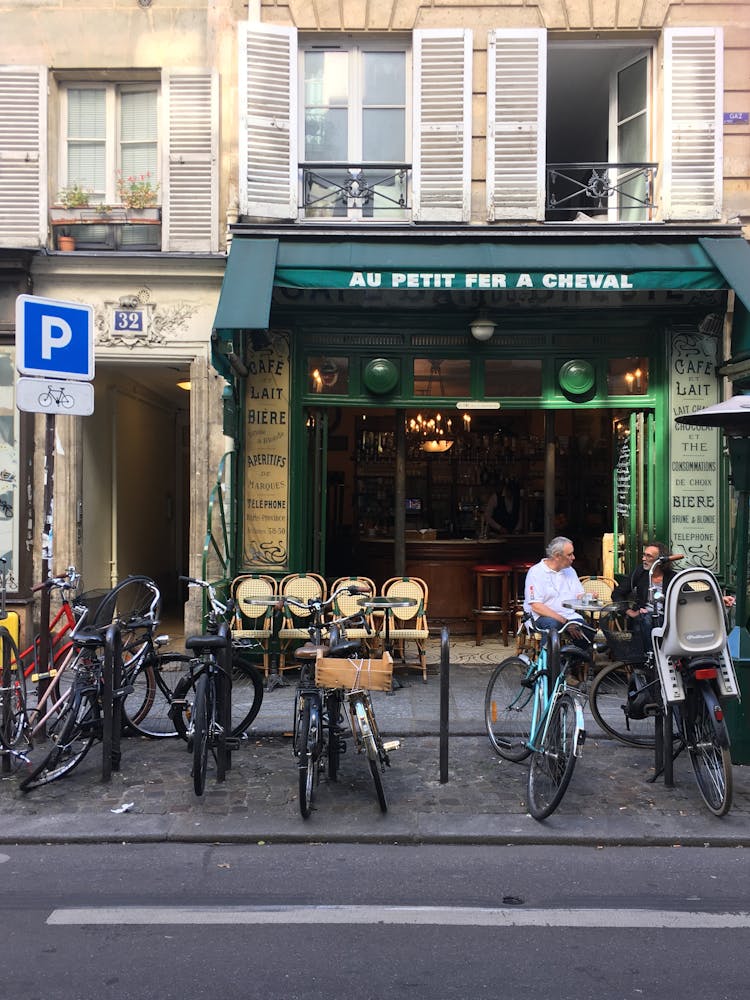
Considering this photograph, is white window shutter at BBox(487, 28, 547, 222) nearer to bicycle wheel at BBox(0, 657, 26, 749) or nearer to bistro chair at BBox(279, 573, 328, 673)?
bistro chair at BBox(279, 573, 328, 673)

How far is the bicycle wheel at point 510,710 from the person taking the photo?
20.5 feet

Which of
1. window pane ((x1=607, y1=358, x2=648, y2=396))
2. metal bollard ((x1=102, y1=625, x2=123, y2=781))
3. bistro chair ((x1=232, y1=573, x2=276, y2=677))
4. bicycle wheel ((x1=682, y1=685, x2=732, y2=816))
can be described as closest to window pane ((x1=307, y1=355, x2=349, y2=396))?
bistro chair ((x1=232, y1=573, x2=276, y2=677))

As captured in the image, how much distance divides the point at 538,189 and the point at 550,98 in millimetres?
1798

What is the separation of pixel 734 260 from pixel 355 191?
413cm

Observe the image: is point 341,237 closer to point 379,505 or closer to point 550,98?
point 550,98

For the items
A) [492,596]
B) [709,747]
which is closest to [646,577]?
[709,747]

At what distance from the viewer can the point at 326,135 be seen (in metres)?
9.41

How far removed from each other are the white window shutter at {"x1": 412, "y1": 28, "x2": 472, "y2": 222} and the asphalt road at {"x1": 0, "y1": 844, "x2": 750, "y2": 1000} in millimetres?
6865

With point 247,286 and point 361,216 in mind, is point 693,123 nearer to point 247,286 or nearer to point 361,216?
point 361,216

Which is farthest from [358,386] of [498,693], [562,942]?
[562,942]

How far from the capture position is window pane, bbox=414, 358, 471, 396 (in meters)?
9.50

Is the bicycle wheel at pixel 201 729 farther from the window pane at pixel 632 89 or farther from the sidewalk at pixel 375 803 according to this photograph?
the window pane at pixel 632 89

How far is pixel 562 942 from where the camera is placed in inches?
145

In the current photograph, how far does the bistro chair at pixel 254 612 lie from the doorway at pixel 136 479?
2.14 meters
